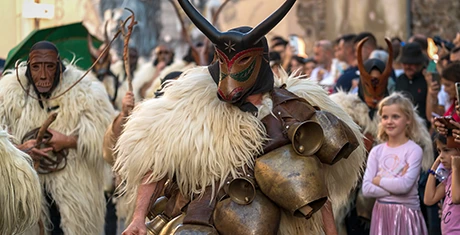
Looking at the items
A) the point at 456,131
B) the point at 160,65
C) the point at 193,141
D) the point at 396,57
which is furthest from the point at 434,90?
the point at 160,65

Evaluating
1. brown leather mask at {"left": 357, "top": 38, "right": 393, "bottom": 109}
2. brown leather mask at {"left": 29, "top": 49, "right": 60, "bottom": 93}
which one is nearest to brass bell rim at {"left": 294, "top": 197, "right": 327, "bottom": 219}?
brown leather mask at {"left": 29, "top": 49, "right": 60, "bottom": 93}

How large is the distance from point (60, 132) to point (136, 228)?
268 cm

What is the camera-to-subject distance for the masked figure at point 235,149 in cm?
581

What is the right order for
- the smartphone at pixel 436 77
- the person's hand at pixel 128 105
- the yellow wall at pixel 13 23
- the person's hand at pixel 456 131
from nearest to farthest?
1. the person's hand at pixel 456 131
2. the person's hand at pixel 128 105
3. the yellow wall at pixel 13 23
4. the smartphone at pixel 436 77

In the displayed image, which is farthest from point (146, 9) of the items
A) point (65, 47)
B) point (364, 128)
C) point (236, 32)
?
point (236, 32)

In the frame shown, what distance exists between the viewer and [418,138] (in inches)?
335

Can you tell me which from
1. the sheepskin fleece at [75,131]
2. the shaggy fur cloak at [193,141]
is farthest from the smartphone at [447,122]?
the sheepskin fleece at [75,131]

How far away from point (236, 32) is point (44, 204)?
2.93 m

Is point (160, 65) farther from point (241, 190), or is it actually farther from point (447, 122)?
point (241, 190)

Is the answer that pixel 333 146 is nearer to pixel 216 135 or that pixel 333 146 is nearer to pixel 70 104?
pixel 216 135

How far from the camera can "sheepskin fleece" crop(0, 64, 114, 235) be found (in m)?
8.21

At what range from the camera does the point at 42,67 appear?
819 cm

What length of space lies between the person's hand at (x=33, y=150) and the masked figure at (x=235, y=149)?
178 centimetres

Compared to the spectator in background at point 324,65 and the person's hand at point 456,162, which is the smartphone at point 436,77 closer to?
the spectator in background at point 324,65
